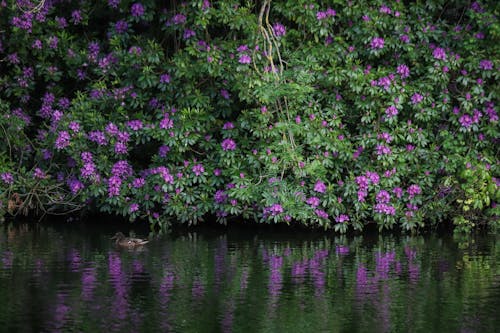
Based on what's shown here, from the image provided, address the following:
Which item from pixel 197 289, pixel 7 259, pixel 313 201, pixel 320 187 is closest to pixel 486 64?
pixel 320 187

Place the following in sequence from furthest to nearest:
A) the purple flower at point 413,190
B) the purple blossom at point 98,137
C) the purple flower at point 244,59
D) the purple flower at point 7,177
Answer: the purple flower at point 7,177 → the purple blossom at point 98,137 → the purple flower at point 413,190 → the purple flower at point 244,59

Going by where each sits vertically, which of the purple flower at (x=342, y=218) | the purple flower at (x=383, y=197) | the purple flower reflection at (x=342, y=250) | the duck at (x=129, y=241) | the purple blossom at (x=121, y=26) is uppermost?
the purple blossom at (x=121, y=26)

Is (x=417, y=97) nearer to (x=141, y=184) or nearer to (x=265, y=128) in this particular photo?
(x=265, y=128)

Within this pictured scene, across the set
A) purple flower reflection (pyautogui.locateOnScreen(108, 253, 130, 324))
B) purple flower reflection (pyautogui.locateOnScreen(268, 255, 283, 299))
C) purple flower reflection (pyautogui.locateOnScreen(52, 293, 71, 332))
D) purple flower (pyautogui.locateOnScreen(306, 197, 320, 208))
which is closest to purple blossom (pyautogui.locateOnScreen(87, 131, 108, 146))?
purple flower reflection (pyautogui.locateOnScreen(108, 253, 130, 324))

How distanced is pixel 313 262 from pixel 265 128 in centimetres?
253

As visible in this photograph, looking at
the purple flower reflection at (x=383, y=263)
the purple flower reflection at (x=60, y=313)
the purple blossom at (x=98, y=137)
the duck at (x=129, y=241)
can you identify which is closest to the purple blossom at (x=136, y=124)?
the purple blossom at (x=98, y=137)

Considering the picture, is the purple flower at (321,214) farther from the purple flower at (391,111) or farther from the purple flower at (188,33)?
the purple flower at (188,33)

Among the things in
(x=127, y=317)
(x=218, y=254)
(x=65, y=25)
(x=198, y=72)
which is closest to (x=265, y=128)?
(x=198, y=72)

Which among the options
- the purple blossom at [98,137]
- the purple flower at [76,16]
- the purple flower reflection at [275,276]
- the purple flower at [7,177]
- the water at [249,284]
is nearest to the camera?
the water at [249,284]

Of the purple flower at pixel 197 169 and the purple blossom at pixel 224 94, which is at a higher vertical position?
the purple blossom at pixel 224 94

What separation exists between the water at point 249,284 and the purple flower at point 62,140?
4.00ft

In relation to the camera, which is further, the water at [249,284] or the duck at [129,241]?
the duck at [129,241]

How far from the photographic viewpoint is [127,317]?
27.5 ft

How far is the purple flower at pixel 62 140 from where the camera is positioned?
45.5 feet
